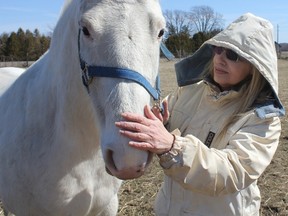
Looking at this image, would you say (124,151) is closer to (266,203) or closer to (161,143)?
(161,143)

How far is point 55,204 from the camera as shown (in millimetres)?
2465

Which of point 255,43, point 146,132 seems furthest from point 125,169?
point 255,43

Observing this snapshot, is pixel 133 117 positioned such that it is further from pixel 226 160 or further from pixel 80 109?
pixel 80 109

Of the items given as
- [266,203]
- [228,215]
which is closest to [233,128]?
[228,215]

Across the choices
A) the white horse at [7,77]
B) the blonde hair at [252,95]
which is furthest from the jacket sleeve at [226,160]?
the white horse at [7,77]

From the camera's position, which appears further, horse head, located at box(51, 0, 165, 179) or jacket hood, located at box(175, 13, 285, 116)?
jacket hood, located at box(175, 13, 285, 116)

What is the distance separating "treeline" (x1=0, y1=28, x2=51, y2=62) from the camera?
4012 cm

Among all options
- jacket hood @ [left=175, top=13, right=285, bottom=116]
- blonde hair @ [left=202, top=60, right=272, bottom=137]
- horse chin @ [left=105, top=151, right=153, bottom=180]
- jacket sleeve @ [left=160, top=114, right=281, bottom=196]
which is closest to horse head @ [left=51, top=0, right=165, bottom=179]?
horse chin @ [left=105, top=151, right=153, bottom=180]

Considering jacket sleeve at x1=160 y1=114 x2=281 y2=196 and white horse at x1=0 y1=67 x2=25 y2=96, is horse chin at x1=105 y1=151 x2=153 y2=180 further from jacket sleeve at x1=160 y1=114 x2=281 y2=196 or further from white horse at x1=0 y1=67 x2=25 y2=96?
white horse at x1=0 y1=67 x2=25 y2=96

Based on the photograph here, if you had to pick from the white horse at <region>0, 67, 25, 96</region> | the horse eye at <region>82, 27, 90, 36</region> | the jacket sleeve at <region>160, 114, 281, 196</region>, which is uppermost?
the horse eye at <region>82, 27, 90, 36</region>

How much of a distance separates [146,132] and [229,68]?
72cm

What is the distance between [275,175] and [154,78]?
3406 millimetres

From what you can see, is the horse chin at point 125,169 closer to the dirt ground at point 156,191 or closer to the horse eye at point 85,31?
the horse eye at point 85,31

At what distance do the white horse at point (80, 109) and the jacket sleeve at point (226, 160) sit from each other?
20cm
